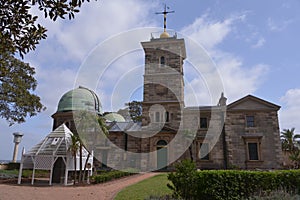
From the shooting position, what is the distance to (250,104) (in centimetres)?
2555

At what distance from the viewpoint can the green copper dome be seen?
32906 mm

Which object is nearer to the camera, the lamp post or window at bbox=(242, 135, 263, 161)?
window at bbox=(242, 135, 263, 161)

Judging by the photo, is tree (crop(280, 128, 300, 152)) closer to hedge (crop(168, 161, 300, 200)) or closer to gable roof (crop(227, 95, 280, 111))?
gable roof (crop(227, 95, 280, 111))

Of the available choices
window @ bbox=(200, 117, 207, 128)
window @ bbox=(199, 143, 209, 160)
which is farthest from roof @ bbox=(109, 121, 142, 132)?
window @ bbox=(199, 143, 209, 160)

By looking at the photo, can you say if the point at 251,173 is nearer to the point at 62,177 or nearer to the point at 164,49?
the point at 62,177

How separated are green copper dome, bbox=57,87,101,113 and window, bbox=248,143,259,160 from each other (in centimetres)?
2129

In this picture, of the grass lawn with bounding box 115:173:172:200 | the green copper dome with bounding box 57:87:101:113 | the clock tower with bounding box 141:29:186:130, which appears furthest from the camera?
the green copper dome with bounding box 57:87:101:113

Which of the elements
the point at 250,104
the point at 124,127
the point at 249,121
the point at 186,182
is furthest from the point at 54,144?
the point at 250,104

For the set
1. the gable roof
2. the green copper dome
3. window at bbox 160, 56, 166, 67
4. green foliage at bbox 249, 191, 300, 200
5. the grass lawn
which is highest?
window at bbox 160, 56, 166, 67

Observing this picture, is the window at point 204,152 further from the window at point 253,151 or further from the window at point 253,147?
the window at point 253,151

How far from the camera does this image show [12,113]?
1894 centimetres

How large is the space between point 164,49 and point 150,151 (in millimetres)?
13076

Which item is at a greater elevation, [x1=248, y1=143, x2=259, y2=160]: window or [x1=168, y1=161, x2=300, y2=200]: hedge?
[x1=248, y1=143, x2=259, y2=160]: window

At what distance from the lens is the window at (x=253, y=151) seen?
24.2m
